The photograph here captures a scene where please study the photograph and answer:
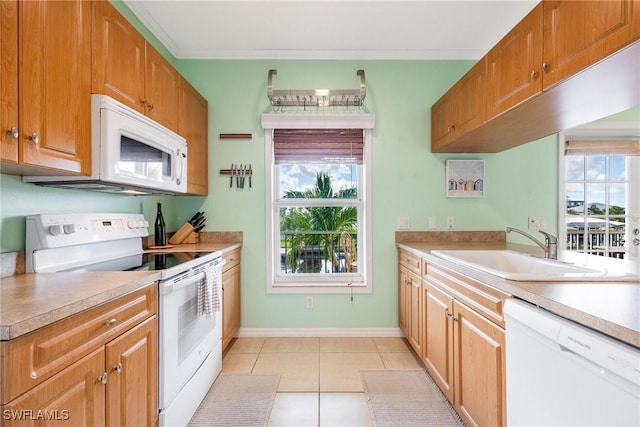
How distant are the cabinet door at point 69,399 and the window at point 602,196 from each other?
3.63 meters

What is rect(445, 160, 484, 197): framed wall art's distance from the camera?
2871 mm

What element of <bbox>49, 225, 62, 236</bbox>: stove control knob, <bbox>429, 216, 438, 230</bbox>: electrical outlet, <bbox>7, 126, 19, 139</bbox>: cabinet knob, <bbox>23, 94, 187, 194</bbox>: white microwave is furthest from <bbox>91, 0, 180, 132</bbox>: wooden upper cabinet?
<bbox>429, 216, 438, 230</bbox>: electrical outlet

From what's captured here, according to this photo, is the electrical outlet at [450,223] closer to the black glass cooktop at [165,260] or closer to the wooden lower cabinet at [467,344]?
the wooden lower cabinet at [467,344]

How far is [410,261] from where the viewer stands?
251cm

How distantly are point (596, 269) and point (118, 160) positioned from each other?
7.37ft

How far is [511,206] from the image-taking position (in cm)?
287

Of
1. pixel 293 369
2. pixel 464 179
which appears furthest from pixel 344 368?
pixel 464 179

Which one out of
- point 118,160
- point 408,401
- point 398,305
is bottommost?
point 408,401

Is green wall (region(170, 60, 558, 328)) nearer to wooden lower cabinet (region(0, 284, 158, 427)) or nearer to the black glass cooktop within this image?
the black glass cooktop

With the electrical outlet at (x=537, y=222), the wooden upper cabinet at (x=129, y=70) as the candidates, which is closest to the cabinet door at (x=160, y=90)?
the wooden upper cabinet at (x=129, y=70)

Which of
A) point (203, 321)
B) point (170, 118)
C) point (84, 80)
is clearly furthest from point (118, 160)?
point (203, 321)

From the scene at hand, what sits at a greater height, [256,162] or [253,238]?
[256,162]

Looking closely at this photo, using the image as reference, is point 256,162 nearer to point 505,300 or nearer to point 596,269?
point 505,300

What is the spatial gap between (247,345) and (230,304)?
0.42 meters
